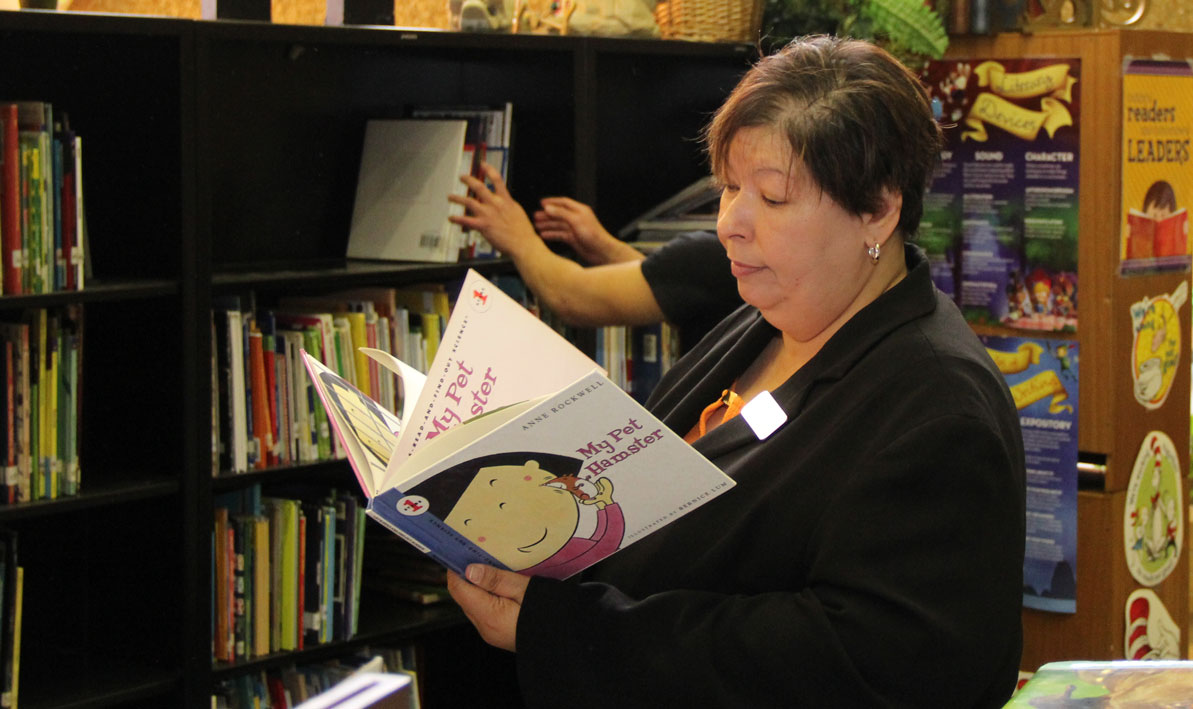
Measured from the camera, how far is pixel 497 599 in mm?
1490

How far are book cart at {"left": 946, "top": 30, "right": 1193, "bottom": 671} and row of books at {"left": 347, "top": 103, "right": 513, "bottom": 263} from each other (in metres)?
1.24

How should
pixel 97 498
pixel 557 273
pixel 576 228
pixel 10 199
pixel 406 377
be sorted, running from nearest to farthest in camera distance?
pixel 406 377 < pixel 10 199 < pixel 97 498 < pixel 557 273 < pixel 576 228

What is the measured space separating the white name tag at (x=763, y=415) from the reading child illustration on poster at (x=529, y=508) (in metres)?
0.20

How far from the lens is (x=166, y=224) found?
2268 millimetres

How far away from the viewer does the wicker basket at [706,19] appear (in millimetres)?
3020

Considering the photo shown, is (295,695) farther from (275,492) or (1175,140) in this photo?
(1175,140)

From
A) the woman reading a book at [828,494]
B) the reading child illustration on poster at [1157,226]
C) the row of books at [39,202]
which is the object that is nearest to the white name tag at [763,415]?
the woman reading a book at [828,494]

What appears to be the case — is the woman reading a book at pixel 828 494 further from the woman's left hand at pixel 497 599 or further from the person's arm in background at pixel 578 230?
the person's arm in background at pixel 578 230

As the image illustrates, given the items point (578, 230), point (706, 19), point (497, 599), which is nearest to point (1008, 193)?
point (706, 19)

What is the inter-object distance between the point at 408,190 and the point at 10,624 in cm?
114

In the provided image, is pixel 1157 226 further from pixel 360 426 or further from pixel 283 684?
pixel 360 426

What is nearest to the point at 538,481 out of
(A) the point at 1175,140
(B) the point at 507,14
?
(B) the point at 507,14

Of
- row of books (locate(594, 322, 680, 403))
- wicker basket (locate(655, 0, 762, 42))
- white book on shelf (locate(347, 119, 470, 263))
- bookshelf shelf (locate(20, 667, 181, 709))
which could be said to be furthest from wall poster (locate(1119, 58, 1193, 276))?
bookshelf shelf (locate(20, 667, 181, 709))

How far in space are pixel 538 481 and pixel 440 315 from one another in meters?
1.47
